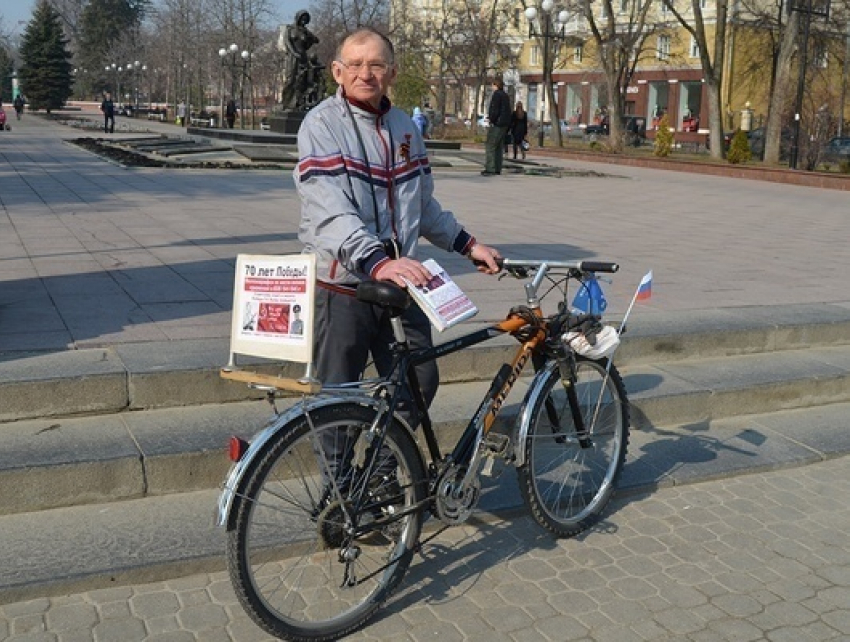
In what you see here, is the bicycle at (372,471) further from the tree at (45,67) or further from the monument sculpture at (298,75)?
the tree at (45,67)

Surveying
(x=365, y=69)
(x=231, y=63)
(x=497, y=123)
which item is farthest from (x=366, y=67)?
(x=231, y=63)

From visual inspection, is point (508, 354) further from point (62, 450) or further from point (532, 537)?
point (62, 450)

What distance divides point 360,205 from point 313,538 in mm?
1272

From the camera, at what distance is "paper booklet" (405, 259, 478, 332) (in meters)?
3.41

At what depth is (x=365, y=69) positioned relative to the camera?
3619 mm

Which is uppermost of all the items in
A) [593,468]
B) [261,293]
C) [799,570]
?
[261,293]

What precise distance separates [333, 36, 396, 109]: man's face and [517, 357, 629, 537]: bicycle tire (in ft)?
4.76

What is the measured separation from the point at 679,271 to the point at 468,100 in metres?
73.9

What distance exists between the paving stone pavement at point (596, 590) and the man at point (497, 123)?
1708cm

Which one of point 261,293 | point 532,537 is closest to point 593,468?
point 532,537

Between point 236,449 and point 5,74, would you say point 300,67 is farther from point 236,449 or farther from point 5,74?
point 5,74

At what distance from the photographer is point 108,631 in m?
3.52

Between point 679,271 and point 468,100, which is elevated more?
point 468,100

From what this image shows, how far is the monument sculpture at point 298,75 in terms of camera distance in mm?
29812
